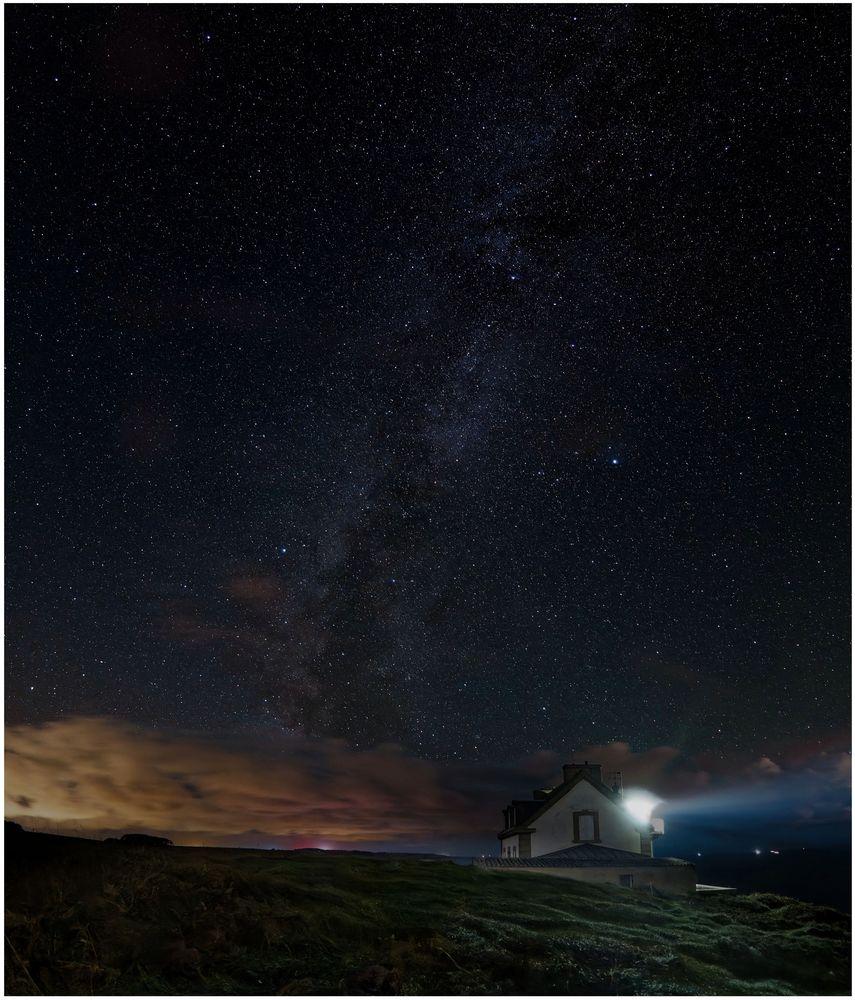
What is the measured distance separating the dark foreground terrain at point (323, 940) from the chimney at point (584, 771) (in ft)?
43.9

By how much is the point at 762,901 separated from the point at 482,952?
2114 cm

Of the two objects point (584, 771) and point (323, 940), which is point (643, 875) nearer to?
point (584, 771)

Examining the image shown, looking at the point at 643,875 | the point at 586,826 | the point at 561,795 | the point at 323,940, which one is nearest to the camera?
the point at 323,940

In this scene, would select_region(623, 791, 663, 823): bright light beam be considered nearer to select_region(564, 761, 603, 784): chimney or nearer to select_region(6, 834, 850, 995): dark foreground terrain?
select_region(564, 761, 603, 784): chimney

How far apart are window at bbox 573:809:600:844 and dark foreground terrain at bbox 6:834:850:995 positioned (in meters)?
12.3

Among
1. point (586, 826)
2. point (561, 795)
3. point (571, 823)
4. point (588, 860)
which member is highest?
point (561, 795)

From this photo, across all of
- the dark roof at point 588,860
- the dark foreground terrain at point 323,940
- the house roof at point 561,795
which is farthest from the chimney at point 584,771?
the dark foreground terrain at point 323,940

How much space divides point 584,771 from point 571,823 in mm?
2649

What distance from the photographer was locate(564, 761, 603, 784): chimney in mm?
40719

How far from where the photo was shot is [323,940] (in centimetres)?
1939

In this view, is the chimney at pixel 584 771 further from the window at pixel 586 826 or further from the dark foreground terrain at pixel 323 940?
the dark foreground terrain at pixel 323 940

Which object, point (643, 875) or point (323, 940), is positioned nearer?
Answer: point (323, 940)

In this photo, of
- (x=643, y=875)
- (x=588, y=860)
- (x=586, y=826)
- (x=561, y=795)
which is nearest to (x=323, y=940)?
(x=588, y=860)

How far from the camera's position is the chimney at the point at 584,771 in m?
40.7
